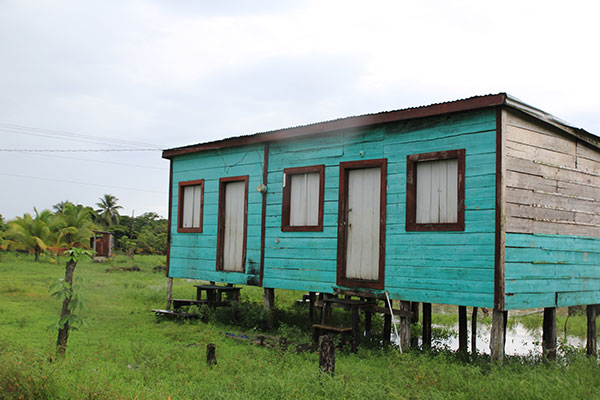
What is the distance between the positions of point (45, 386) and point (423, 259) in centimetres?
619

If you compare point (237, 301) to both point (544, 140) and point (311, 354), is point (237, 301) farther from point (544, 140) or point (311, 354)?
point (544, 140)

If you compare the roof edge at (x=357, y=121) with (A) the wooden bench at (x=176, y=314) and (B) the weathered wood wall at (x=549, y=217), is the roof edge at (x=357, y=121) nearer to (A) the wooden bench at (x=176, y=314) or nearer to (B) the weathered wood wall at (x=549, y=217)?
(B) the weathered wood wall at (x=549, y=217)

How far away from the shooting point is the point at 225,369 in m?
8.36

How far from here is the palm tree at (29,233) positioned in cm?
2922

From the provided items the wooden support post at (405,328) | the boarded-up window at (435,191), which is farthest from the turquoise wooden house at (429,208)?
the wooden support post at (405,328)

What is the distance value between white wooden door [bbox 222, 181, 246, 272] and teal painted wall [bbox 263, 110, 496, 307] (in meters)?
1.04

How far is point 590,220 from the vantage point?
10648 millimetres

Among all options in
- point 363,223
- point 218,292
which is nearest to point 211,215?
point 218,292

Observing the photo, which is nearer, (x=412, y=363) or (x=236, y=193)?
(x=412, y=363)

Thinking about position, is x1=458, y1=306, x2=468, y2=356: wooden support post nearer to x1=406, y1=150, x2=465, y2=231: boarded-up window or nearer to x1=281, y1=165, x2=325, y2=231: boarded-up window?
x1=406, y1=150, x2=465, y2=231: boarded-up window

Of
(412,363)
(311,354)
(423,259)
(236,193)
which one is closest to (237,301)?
(236,193)

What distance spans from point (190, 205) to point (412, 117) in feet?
23.6

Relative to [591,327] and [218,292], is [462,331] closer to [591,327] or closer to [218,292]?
[591,327]

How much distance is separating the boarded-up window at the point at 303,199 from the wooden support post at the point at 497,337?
13.2ft
